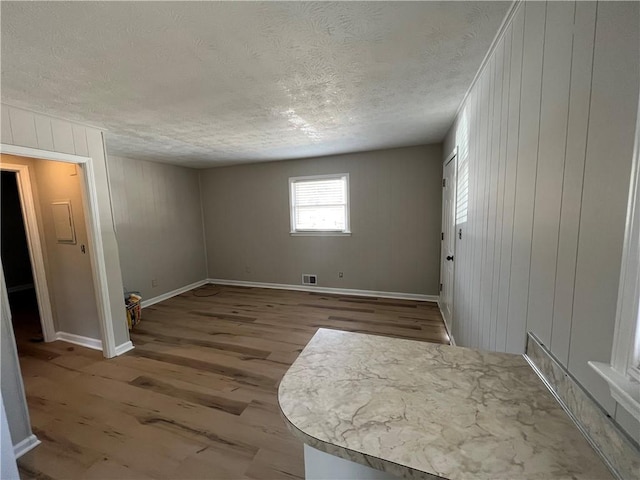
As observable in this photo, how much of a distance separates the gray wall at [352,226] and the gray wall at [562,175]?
2.53m

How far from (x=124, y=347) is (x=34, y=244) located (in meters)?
1.59

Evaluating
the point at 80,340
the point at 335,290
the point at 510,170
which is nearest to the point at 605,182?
the point at 510,170

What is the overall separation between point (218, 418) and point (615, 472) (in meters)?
2.12

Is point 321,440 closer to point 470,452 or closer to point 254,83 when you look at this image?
point 470,452

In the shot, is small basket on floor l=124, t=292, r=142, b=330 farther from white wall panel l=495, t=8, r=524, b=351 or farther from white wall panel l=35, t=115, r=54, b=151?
white wall panel l=495, t=8, r=524, b=351

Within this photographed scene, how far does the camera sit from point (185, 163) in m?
4.72

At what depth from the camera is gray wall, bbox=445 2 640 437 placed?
63 cm

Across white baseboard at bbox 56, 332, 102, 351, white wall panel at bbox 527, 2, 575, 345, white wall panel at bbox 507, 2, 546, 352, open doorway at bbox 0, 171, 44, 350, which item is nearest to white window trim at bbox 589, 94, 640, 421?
white wall panel at bbox 527, 2, 575, 345

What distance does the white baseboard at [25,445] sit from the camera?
170 cm

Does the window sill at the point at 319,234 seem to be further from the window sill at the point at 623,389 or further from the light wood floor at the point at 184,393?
the window sill at the point at 623,389

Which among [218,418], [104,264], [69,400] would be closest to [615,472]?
[218,418]

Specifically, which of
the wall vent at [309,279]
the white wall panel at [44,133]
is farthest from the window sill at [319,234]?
the white wall panel at [44,133]

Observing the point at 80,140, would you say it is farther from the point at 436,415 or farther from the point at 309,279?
the point at 309,279

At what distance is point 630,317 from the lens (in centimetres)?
55
